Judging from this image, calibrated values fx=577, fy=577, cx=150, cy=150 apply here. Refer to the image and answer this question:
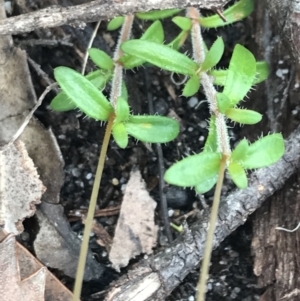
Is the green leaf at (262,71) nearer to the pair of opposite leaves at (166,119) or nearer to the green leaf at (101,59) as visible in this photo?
the pair of opposite leaves at (166,119)

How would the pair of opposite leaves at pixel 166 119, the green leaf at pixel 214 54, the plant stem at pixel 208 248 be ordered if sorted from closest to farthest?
1. the plant stem at pixel 208 248
2. the pair of opposite leaves at pixel 166 119
3. the green leaf at pixel 214 54

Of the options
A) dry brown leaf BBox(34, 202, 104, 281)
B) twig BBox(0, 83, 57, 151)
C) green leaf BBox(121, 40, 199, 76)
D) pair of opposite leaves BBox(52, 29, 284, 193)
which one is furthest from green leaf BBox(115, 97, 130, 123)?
dry brown leaf BBox(34, 202, 104, 281)

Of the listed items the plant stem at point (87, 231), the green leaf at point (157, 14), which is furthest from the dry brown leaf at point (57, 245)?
the green leaf at point (157, 14)

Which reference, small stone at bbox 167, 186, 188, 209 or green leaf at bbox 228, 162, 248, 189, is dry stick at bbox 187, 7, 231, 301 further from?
small stone at bbox 167, 186, 188, 209

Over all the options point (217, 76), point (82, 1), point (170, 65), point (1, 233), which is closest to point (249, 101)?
point (217, 76)

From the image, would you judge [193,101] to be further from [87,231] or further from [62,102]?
[87,231]

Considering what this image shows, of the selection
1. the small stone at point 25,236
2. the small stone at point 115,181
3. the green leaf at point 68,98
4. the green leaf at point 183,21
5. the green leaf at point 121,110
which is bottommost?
the small stone at point 25,236
